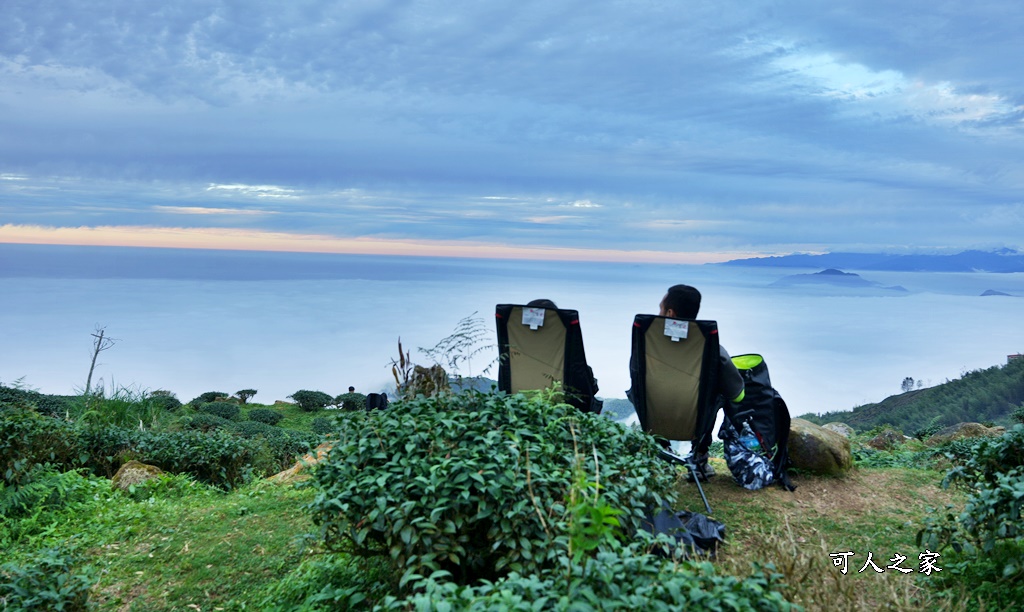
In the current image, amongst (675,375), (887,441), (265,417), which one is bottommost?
(265,417)

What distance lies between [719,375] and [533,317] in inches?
58.5

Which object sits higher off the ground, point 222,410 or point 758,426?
point 758,426

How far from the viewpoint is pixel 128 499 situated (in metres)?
6.08

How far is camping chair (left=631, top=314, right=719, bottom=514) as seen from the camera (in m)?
5.59

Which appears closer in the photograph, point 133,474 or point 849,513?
point 849,513

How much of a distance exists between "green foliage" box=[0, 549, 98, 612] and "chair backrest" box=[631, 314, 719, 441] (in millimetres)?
3840

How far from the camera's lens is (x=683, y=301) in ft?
19.6

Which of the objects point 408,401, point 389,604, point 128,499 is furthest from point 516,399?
point 128,499

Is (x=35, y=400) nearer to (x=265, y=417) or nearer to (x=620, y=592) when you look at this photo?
(x=265, y=417)

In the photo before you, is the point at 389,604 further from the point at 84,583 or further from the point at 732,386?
the point at 732,386

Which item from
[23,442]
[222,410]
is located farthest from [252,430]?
[23,442]

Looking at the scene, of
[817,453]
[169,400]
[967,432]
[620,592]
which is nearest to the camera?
[620,592]

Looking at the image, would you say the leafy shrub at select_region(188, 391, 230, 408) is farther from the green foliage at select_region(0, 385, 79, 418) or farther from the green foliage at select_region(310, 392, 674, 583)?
the green foliage at select_region(310, 392, 674, 583)

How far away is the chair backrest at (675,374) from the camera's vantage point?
559 centimetres
